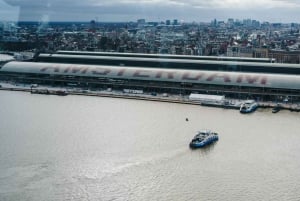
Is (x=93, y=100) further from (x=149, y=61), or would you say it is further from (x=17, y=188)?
(x=17, y=188)

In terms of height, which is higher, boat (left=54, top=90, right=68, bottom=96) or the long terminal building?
the long terminal building

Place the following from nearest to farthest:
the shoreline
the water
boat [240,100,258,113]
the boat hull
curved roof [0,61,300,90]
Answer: the water < the boat hull < boat [240,100,258,113] < the shoreline < curved roof [0,61,300,90]

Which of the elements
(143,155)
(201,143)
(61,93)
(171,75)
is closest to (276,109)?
(171,75)

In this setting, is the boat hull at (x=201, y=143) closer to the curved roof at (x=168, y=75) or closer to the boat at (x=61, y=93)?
the curved roof at (x=168, y=75)

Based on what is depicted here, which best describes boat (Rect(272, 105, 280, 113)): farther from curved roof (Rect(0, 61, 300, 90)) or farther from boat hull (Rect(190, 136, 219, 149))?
boat hull (Rect(190, 136, 219, 149))

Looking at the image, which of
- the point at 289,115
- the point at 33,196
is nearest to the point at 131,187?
the point at 33,196

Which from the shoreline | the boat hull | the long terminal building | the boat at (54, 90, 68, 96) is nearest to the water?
the boat hull
